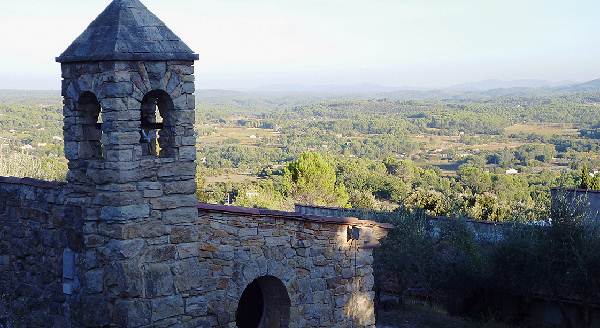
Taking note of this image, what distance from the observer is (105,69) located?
7441 millimetres

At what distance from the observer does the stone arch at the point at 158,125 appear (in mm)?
7922

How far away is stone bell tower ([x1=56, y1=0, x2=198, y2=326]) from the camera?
748cm

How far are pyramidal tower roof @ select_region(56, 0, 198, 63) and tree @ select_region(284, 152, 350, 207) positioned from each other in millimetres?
24584

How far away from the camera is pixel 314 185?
33.0m

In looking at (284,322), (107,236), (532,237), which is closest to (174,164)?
(107,236)

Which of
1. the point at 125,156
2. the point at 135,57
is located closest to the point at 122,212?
the point at 125,156

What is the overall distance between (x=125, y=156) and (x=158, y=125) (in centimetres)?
84

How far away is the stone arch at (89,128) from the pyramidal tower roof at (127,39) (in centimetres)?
48

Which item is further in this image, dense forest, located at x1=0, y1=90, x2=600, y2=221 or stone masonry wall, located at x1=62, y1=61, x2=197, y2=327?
dense forest, located at x1=0, y1=90, x2=600, y2=221

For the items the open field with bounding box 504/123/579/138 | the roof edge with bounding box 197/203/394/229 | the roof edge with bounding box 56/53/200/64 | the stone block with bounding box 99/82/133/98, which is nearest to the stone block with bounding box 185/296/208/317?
the roof edge with bounding box 197/203/394/229

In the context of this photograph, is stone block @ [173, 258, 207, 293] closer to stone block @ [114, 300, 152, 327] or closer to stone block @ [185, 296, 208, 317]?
stone block @ [185, 296, 208, 317]

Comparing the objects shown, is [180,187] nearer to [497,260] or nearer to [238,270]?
[238,270]

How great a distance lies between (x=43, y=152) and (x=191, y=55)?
31.6 meters

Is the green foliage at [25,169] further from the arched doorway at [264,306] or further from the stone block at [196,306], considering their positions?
the stone block at [196,306]
